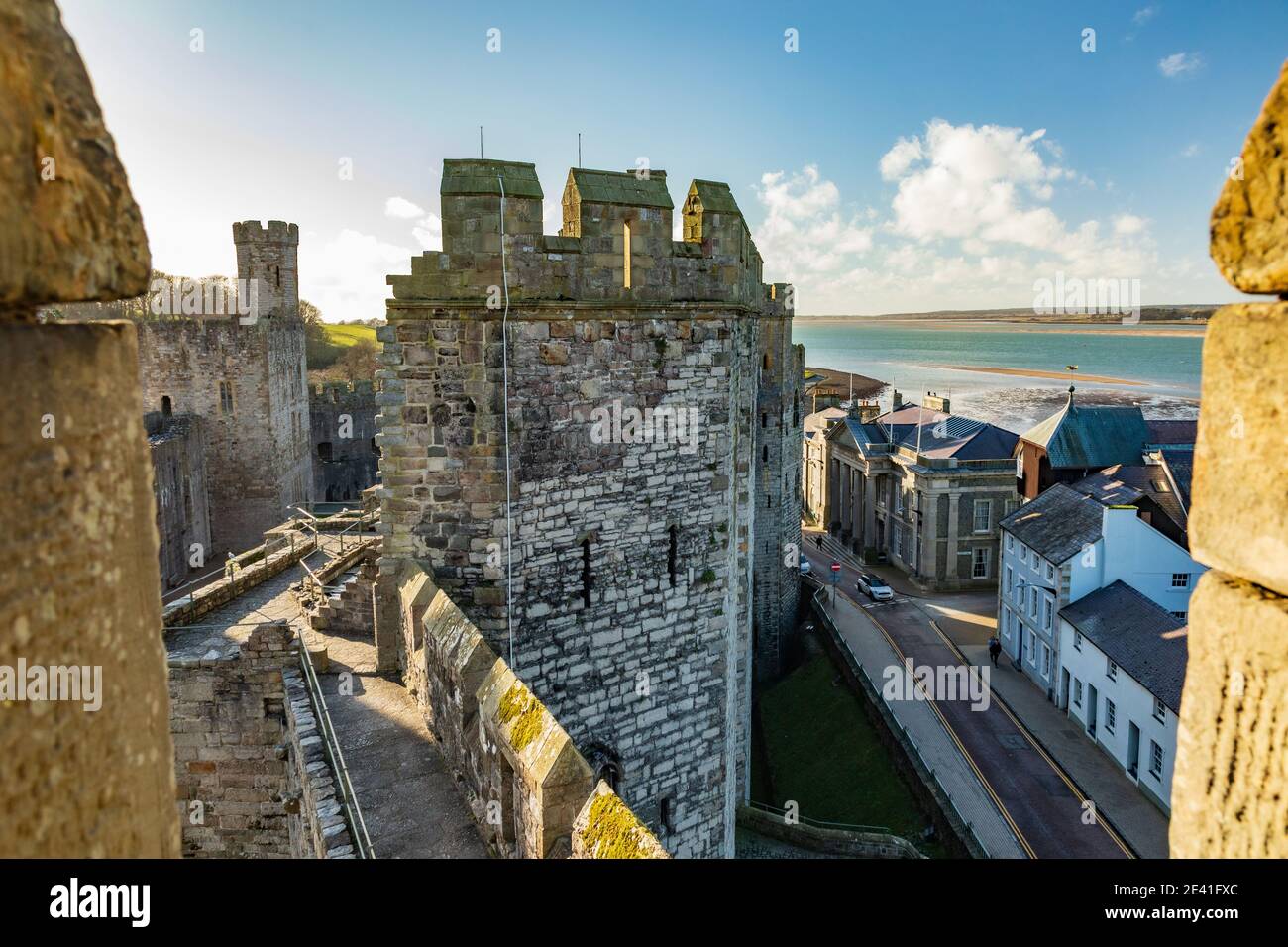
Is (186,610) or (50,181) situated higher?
(50,181)

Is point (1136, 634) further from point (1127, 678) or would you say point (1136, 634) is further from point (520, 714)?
point (520, 714)

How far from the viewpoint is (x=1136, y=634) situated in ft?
88.1

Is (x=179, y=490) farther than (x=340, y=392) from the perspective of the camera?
No

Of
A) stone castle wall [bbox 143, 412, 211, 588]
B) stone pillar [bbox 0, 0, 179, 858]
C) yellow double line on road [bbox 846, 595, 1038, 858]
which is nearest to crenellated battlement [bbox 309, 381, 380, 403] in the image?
stone castle wall [bbox 143, 412, 211, 588]

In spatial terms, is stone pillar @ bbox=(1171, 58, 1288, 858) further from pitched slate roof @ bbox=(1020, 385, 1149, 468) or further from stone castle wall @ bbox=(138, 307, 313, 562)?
stone castle wall @ bbox=(138, 307, 313, 562)

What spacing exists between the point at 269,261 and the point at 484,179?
3763cm

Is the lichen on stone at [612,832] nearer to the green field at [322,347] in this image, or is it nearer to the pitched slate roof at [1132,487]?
the pitched slate roof at [1132,487]

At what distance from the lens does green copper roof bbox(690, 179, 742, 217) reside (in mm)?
11047

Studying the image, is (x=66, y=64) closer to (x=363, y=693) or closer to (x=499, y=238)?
(x=499, y=238)

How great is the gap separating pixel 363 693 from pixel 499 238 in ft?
18.0

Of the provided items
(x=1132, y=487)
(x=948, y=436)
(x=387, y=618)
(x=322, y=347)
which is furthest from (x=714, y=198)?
(x=322, y=347)

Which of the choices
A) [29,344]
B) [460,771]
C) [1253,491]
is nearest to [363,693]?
[460,771]

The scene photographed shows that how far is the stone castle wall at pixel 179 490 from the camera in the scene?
35469mm

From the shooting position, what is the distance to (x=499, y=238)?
9391 mm
